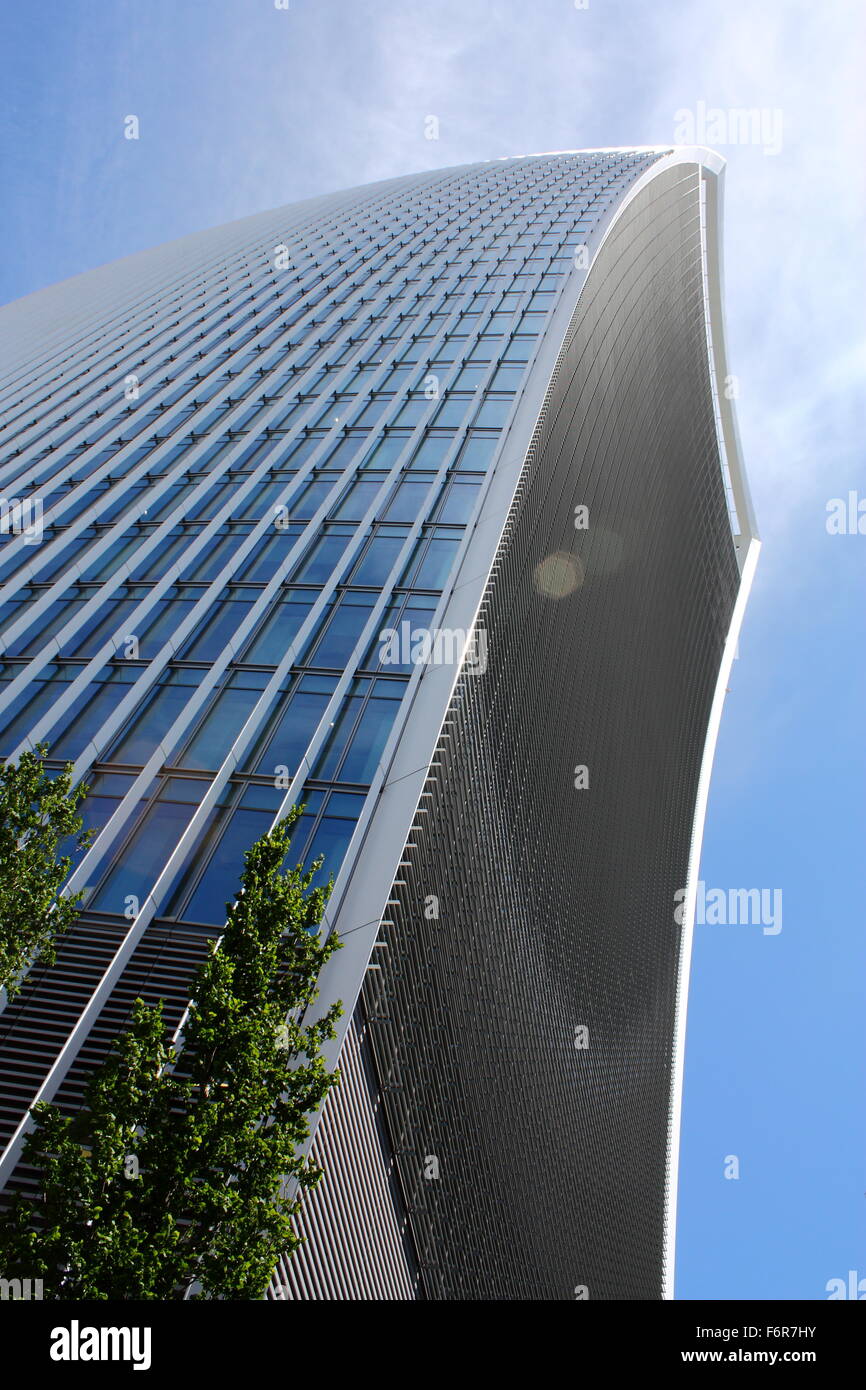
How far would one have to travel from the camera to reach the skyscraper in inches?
620

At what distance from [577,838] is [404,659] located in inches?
845

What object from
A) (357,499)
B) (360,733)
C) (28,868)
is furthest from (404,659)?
(28,868)

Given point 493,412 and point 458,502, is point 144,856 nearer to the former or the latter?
point 458,502

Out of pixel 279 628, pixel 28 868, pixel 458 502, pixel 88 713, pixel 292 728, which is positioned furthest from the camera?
pixel 458 502

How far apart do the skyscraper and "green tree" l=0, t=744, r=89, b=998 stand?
2520 mm

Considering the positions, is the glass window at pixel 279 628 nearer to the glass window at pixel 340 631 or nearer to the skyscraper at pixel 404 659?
the skyscraper at pixel 404 659

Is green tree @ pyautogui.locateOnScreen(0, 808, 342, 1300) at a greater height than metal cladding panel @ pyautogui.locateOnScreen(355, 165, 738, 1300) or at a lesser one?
lesser

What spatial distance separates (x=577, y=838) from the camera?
3906cm

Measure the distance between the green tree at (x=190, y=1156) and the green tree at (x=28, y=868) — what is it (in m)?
2.50

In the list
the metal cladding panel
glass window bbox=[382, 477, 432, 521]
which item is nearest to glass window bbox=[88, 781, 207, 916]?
the metal cladding panel

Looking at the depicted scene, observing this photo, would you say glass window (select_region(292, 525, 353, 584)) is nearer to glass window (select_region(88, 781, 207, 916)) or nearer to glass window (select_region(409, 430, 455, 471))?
glass window (select_region(409, 430, 455, 471))

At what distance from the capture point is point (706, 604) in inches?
2574
